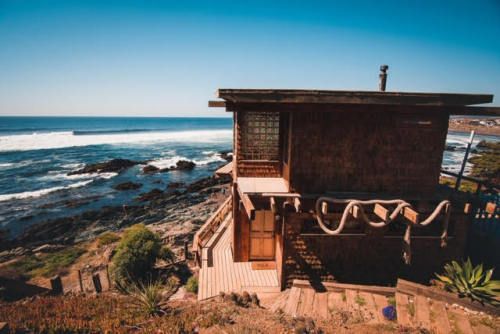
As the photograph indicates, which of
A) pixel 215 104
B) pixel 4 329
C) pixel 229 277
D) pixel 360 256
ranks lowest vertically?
pixel 229 277

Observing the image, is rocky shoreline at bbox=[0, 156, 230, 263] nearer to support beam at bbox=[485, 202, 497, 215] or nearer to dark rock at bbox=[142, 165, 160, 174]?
dark rock at bbox=[142, 165, 160, 174]

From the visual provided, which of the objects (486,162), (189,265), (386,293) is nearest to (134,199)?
(189,265)

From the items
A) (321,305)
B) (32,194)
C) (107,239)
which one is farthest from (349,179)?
Answer: (32,194)

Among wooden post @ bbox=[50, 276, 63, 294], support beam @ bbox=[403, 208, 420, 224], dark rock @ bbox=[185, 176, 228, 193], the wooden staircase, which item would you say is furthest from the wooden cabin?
dark rock @ bbox=[185, 176, 228, 193]

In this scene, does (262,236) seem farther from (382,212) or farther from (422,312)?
(422,312)

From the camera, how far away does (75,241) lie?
53.7 ft

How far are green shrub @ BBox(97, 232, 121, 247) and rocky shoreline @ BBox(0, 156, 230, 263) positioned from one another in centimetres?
128

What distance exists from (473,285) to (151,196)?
24068 millimetres

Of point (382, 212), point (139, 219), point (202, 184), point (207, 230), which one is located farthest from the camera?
point (202, 184)

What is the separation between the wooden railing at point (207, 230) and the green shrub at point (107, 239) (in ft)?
25.5

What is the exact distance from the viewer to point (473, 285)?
245 inches

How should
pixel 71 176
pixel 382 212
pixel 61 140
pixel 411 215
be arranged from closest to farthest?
pixel 411 215
pixel 382 212
pixel 71 176
pixel 61 140

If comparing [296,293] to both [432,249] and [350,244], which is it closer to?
[350,244]

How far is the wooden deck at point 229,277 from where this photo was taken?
8141mm
